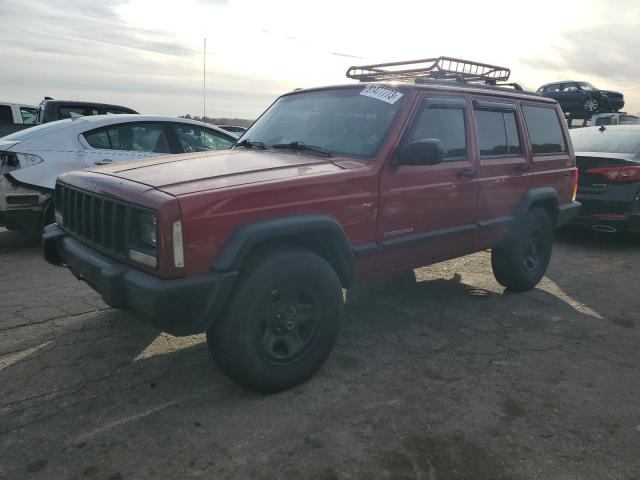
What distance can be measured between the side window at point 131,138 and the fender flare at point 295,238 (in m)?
3.95

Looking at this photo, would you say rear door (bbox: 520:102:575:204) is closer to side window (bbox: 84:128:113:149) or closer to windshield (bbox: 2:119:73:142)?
side window (bbox: 84:128:113:149)

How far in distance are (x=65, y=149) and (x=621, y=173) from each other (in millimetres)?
6859

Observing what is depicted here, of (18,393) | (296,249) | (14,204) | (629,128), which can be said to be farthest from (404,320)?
(629,128)

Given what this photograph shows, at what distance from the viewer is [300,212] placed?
286 cm

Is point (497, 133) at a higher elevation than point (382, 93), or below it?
below

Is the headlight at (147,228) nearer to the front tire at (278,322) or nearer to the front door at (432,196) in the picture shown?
the front tire at (278,322)

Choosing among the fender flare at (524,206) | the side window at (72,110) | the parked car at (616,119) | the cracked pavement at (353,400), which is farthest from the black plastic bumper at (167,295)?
the parked car at (616,119)

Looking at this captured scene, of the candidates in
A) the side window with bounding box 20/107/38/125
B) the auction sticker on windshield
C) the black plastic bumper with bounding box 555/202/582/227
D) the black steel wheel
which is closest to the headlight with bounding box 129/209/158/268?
the black steel wheel

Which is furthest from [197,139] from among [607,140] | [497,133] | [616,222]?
[607,140]

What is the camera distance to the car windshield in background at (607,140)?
6.87 m

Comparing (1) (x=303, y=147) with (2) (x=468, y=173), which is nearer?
(1) (x=303, y=147)

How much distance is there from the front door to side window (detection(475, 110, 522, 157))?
0.20 metres

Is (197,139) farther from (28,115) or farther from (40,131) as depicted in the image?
(28,115)

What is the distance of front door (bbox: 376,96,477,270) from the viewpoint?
11.2ft
